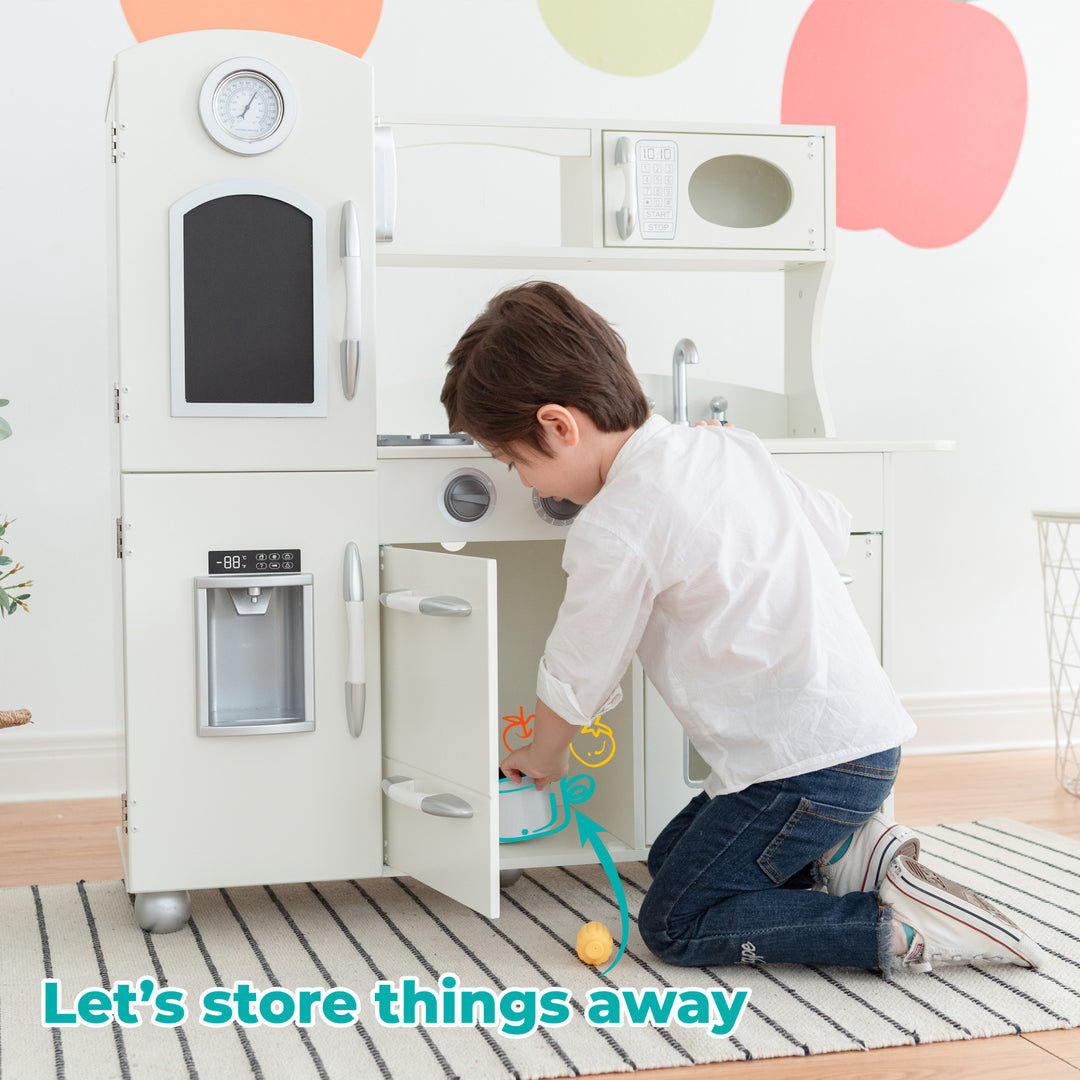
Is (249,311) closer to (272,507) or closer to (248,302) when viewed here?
(248,302)

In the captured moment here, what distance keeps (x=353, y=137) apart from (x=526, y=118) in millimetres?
383

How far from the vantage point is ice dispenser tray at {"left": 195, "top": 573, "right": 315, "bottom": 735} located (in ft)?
4.89

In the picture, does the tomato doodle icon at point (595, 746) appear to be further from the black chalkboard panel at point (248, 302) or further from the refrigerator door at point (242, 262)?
the black chalkboard panel at point (248, 302)

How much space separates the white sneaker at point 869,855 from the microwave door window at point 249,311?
80 cm

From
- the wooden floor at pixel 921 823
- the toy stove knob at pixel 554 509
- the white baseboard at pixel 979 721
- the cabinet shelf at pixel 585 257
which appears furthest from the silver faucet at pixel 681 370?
the white baseboard at pixel 979 721

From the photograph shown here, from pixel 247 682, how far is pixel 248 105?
0.69 meters

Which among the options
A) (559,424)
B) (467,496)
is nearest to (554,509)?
(467,496)

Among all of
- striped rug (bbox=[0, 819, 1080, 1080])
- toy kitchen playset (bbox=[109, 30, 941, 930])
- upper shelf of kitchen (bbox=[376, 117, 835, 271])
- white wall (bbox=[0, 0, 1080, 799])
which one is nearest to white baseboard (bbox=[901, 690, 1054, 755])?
white wall (bbox=[0, 0, 1080, 799])

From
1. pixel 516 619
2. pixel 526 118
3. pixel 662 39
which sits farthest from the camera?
pixel 662 39

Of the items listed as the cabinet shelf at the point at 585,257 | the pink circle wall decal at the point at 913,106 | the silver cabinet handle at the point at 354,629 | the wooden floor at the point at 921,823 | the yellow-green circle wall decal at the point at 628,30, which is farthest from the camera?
the pink circle wall decal at the point at 913,106

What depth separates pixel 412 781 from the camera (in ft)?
4.90

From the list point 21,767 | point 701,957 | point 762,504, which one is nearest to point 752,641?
point 762,504

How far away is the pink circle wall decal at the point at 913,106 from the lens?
252 centimetres

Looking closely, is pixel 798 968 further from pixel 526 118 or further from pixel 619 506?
pixel 526 118
